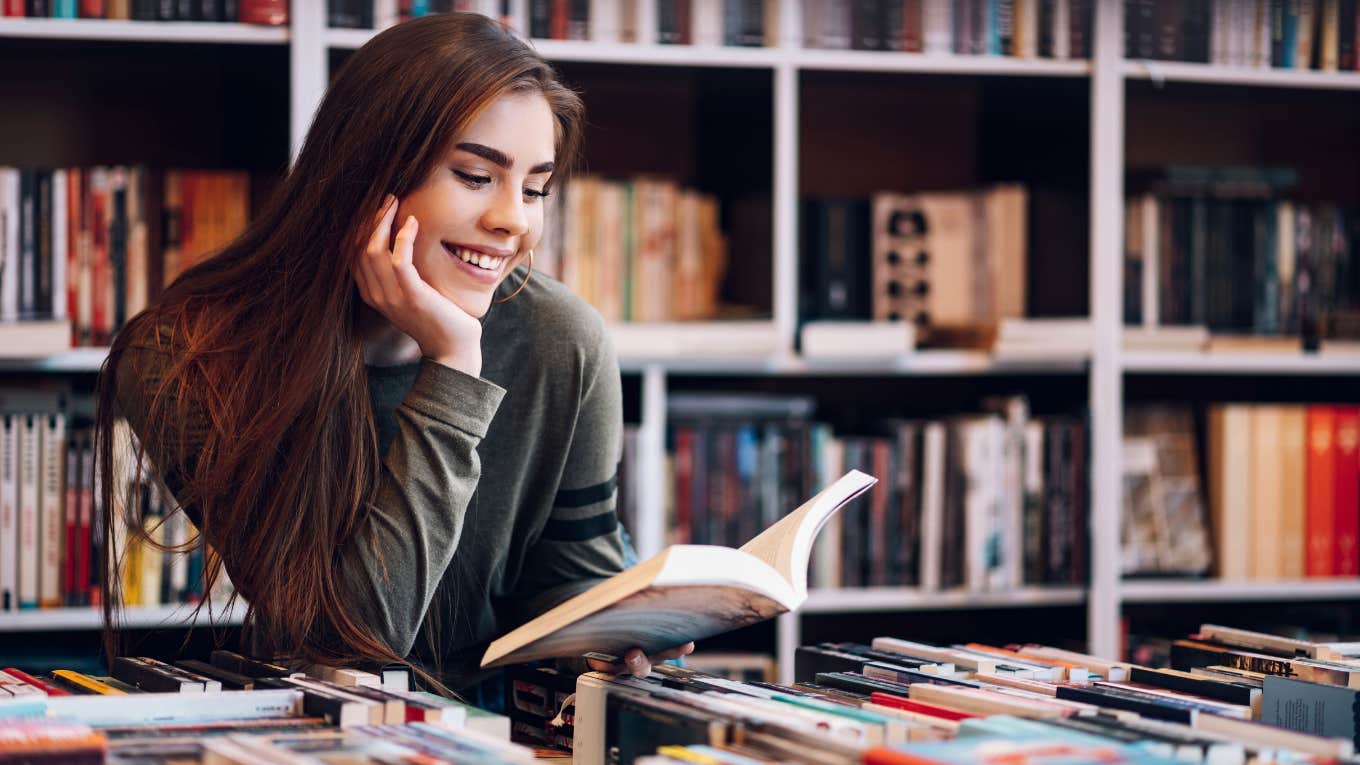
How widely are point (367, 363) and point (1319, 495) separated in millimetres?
1739

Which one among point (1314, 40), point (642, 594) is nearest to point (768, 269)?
point (1314, 40)

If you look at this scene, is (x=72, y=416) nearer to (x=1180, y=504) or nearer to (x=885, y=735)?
(x=885, y=735)

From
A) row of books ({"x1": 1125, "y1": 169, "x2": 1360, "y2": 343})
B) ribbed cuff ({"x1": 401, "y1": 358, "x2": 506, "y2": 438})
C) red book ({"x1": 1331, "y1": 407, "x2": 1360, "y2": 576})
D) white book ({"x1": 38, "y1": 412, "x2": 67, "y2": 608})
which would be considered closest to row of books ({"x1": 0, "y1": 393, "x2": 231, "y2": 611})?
white book ({"x1": 38, "y1": 412, "x2": 67, "y2": 608})

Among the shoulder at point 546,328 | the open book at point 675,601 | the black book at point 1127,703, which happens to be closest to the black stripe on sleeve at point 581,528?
the shoulder at point 546,328

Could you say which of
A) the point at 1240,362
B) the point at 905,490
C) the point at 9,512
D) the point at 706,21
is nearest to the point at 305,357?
the point at 9,512

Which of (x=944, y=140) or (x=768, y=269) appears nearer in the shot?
(x=768, y=269)

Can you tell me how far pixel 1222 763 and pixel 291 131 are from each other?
1647mm

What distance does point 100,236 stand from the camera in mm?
2141

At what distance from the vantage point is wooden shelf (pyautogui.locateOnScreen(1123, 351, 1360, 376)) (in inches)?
94.1

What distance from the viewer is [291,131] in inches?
83.3

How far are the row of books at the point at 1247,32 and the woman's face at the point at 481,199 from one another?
4.47 feet

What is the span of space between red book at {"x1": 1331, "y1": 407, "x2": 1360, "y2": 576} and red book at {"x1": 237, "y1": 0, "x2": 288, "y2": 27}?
183cm

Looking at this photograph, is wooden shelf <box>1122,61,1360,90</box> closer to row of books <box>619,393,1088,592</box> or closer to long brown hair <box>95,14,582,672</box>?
row of books <box>619,393,1088,592</box>

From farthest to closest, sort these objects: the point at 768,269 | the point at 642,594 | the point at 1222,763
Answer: the point at 768,269 → the point at 642,594 → the point at 1222,763
